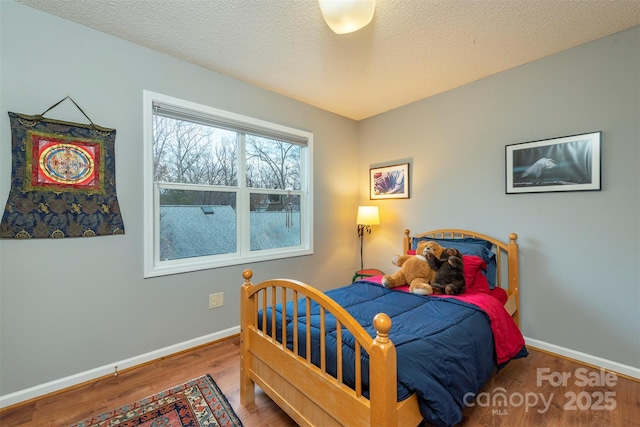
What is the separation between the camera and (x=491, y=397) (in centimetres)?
174

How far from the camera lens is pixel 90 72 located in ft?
6.30

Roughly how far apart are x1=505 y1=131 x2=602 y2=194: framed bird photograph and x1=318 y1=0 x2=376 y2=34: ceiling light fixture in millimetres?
1801

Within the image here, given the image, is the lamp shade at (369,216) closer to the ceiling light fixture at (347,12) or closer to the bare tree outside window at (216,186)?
the bare tree outside window at (216,186)

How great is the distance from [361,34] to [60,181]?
227cm

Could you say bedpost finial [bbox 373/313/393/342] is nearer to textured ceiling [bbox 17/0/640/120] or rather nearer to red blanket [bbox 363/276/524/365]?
red blanket [bbox 363/276/524/365]

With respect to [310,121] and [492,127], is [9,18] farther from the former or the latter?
[492,127]

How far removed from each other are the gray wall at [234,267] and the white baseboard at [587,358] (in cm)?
5

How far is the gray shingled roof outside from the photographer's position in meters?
2.34

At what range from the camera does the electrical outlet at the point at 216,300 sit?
2484mm

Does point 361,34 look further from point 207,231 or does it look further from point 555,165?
point 207,231

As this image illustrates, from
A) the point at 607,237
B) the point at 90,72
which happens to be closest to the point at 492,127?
the point at 607,237

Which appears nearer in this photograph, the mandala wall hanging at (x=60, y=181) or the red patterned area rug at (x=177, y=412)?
the red patterned area rug at (x=177, y=412)

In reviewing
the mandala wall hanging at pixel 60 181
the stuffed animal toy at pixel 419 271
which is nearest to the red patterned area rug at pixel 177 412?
the mandala wall hanging at pixel 60 181

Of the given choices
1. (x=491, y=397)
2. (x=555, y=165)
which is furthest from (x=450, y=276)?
(x=555, y=165)
